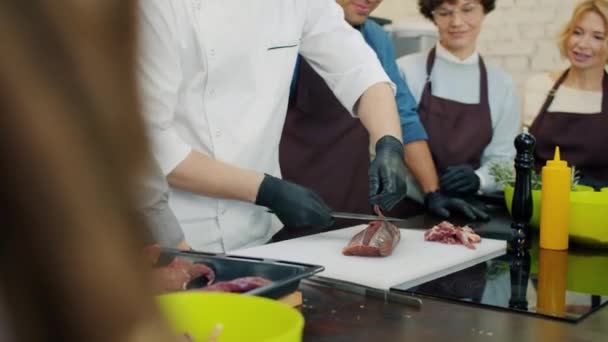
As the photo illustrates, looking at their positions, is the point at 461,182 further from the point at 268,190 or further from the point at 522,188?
the point at 268,190

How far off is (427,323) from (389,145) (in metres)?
0.93

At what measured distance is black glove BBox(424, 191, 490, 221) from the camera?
6.82 ft

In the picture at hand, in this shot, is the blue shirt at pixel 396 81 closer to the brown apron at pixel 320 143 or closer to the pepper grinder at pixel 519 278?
the brown apron at pixel 320 143

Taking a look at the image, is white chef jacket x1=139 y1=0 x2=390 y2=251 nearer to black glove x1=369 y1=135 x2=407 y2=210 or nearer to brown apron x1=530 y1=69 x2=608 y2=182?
black glove x1=369 y1=135 x2=407 y2=210

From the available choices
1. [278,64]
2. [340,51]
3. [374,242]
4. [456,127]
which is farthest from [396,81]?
[374,242]

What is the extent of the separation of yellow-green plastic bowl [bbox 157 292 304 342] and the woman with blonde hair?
2650mm

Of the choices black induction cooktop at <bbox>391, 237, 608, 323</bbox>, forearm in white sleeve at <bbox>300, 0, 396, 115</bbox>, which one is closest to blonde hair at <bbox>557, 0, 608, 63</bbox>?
forearm in white sleeve at <bbox>300, 0, 396, 115</bbox>

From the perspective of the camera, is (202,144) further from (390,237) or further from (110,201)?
(110,201)

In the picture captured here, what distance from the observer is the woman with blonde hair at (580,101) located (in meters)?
3.23

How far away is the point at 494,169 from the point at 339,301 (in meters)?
1.25

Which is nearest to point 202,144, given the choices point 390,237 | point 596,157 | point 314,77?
point 390,237

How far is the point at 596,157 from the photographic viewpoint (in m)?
3.21

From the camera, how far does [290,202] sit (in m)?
1.83

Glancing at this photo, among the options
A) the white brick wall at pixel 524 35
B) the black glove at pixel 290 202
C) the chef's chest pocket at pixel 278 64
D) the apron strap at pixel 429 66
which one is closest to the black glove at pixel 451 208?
the black glove at pixel 290 202
